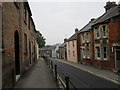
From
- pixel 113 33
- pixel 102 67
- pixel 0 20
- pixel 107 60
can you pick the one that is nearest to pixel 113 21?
pixel 113 33

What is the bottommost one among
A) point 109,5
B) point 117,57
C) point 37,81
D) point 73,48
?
point 37,81

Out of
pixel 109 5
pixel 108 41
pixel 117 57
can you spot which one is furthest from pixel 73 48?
pixel 117 57

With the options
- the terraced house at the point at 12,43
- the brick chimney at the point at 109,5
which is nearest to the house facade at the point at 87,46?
the brick chimney at the point at 109,5

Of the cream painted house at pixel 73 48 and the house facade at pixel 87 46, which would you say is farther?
the cream painted house at pixel 73 48

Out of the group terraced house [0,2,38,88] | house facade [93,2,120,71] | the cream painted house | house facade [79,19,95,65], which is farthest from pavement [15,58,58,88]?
the cream painted house

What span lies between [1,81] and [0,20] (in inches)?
84.3

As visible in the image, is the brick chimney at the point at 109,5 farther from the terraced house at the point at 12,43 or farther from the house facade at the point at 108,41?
the terraced house at the point at 12,43

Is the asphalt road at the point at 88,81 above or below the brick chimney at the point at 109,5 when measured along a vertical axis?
below

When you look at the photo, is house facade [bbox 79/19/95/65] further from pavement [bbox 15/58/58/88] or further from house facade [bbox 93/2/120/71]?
pavement [bbox 15/58/58/88]

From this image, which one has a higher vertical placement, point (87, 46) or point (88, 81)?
point (87, 46)

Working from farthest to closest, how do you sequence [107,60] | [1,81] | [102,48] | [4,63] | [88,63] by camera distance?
[88,63] < [102,48] < [107,60] < [4,63] < [1,81]

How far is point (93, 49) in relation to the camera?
25.9 m

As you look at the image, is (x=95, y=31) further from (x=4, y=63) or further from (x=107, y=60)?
(x=4, y=63)

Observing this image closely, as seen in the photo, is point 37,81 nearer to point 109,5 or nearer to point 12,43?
point 12,43
